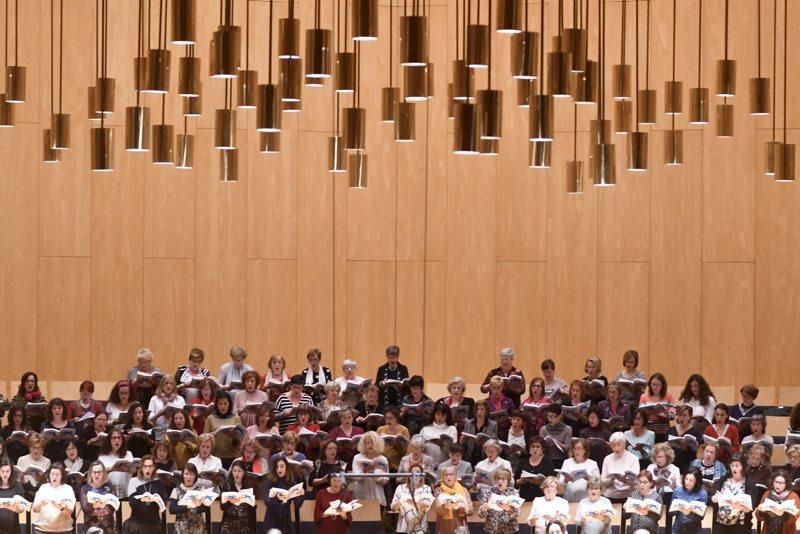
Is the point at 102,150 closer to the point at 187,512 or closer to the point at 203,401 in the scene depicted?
the point at 187,512

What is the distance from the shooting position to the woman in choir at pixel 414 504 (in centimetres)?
1038

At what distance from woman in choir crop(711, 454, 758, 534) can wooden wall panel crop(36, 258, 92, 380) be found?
7.23m

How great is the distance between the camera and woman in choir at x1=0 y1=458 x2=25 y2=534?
34.1ft

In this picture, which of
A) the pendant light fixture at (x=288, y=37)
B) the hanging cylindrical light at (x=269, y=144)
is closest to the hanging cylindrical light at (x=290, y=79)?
the pendant light fixture at (x=288, y=37)

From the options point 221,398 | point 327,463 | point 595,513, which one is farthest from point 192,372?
point 595,513

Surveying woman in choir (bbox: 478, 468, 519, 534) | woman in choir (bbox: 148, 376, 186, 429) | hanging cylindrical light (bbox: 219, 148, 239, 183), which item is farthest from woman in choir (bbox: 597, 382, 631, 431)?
hanging cylindrical light (bbox: 219, 148, 239, 183)

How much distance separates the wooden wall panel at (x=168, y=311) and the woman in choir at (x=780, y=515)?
680 cm

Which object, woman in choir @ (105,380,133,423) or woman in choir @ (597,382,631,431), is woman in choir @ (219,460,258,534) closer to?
woman in choir @ (105,380,133,423)

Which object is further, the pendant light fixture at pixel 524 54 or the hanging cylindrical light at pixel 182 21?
the pendant light fixture at pixel 524 54

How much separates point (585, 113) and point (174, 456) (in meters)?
6.13

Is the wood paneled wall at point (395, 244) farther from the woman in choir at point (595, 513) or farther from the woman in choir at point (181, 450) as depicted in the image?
the woman in choir at point (595, 513)

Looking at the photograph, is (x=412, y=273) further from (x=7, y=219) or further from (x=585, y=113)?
(x=7, y=219)

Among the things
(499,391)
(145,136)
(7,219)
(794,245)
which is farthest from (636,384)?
(7,219)

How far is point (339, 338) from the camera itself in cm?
1501
